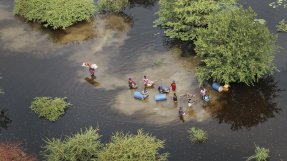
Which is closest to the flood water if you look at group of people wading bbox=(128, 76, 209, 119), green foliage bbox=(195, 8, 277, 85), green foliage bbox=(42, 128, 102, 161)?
group of people wading bbox=(128, 76, 209, 119)

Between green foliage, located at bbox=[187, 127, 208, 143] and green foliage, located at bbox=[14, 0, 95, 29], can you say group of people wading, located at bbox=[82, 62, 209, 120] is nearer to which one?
green foliage, located at bbox=[187, 127, 208, 143]

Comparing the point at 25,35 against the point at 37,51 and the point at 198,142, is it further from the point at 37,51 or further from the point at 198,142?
the point at 198,142

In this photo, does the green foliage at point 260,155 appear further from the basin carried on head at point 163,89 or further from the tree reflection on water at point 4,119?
the tree reflection on water at point 4,119

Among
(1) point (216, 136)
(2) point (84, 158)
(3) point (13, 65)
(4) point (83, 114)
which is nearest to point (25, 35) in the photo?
(3) point (13, 65)

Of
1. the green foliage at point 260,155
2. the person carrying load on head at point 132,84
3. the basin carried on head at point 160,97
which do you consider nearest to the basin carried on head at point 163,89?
the basin carried on head at point 160,97

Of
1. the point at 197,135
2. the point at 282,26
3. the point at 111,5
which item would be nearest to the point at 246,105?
the point at 197,135

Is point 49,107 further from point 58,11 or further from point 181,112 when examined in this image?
point 58,11
